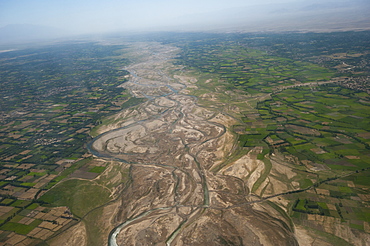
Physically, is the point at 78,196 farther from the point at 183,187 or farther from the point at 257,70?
the point at 257,70

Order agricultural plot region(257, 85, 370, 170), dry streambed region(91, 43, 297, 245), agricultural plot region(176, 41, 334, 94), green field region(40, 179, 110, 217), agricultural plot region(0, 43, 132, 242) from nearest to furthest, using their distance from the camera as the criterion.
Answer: dry streambed region(91, 43, 297, 245), agricultural plot region(0, 43, 132, 242), green field region(40, 179, 110, 217), agricultural plot region(257, 85, 370, 170), agricultural plot region(176, 41, 334, 94)

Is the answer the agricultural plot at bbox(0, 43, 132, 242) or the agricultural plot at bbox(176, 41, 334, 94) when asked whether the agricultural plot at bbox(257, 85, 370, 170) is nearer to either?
the agricultural plot at bbox(176, 41, 334, 94)

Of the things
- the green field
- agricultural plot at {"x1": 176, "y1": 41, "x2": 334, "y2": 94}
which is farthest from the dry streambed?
agricultural plot at {"x1": 176, "y1": 41, "x2": 334, "y2": 94}

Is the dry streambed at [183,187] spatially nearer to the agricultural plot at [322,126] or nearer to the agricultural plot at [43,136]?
the agricultural plot at [43,136]

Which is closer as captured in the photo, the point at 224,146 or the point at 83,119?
the point at 224,146

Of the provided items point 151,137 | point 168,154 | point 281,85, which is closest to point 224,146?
point 168,154

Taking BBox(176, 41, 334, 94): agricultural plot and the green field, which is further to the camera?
BBox(176, 41, 334, 94): agricultural plot

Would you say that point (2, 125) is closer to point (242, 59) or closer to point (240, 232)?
point (240, 232)

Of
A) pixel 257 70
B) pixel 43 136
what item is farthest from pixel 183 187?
pixel 257 70
